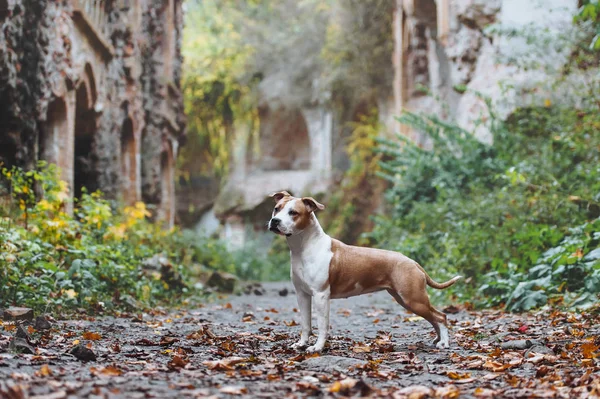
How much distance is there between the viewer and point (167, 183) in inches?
660

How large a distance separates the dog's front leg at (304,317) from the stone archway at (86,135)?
7.28 m

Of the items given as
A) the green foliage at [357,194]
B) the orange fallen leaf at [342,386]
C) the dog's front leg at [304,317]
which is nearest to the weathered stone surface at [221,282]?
the dog's front leg at [304,317]

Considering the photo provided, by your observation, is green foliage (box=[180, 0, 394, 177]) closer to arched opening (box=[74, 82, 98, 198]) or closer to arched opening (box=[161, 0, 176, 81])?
arched opening (box=[161, 0, 176, 81])

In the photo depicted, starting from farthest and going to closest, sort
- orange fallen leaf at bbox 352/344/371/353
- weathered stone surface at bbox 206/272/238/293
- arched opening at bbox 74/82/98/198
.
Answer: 1. weathered stone surface at bbox 206/272/238/293
2. arched opening at bbox 74/82/98/198
3. orange fallen leaf at bbox 352/344/371/353

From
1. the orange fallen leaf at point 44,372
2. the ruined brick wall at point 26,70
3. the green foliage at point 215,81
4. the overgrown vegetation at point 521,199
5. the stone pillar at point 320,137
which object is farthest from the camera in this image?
the green foliage at point 215,81

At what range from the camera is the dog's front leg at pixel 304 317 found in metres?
4.36

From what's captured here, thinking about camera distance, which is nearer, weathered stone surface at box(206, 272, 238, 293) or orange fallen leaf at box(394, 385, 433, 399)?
orange fallen leaf at box(394, 385, 433, 399)

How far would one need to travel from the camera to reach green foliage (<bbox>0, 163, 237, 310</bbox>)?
5664 millimetres

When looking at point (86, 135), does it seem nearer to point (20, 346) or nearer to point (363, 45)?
point (20, 346)

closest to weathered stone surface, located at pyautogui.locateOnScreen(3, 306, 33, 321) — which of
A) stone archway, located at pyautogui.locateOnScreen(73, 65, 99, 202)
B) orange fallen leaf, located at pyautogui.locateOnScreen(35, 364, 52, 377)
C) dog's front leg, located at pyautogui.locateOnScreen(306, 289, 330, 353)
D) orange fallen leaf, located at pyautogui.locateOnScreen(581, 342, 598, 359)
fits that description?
orange fallen leaf, located at pyautogui.locateOnScreen(35, 364, 52, 377)

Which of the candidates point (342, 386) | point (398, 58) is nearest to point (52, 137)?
point (342, 386)

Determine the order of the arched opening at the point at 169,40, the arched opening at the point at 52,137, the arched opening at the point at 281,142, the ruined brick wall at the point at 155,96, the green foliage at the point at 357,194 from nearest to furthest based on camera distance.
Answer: the arched opening at the point at 52,137 < the ruined brick wall at the point at 155,96 < the arched opening at the point at 169,40 < the green foliage at the point at 357,194 < the arched opening at the point at 281,142

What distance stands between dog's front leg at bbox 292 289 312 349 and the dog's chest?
8 cm

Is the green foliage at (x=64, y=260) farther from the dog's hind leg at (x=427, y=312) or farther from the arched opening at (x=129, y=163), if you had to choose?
the arched opening at (x=129, y=163)
